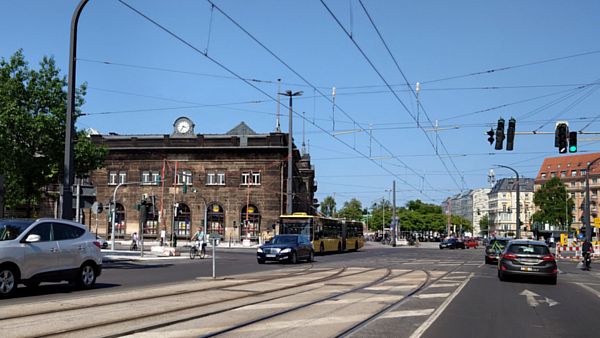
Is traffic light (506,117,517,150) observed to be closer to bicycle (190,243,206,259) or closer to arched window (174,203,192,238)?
bicycle (190,243,206,259)

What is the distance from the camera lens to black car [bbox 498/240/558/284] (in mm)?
19609

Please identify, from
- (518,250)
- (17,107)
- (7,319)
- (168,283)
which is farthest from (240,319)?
(17,107)

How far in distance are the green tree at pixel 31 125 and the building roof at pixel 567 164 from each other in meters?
117

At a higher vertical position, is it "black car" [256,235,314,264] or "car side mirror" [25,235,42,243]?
"car side mirror" [25,235,42,243]

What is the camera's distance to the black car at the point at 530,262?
64.3ft

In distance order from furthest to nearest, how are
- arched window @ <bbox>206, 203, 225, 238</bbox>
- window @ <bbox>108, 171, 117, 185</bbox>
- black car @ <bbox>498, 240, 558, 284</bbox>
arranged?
window @ <bbox>108, 171, 117, 185</bbox> → arched window @ <bbox>206, 203, 225, 238</bbox> → black car @ <bbox>498, 240, 558, 284</bbox>

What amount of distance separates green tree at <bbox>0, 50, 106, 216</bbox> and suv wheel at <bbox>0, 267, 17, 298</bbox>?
14.8 meters

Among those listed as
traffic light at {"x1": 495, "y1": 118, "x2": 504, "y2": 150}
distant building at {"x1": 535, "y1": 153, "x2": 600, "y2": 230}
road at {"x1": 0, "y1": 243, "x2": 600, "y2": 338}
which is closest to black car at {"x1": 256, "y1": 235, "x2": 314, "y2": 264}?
road at {"x1": 0, "y1": 243, "x2": 600, "y2": 338}

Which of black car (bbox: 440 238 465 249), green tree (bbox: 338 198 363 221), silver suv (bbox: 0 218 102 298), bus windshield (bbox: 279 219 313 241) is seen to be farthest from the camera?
green tree (bbox: 338 198 363 221)

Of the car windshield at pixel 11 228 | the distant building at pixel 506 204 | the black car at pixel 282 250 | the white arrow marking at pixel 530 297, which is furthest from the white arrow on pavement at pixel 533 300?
the distant building at pixel 506 204

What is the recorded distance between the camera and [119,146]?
70125mm

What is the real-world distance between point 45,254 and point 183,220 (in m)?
54.9

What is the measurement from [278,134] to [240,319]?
56846 millimetres

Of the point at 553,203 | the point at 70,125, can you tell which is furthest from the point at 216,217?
the point at 553,203
